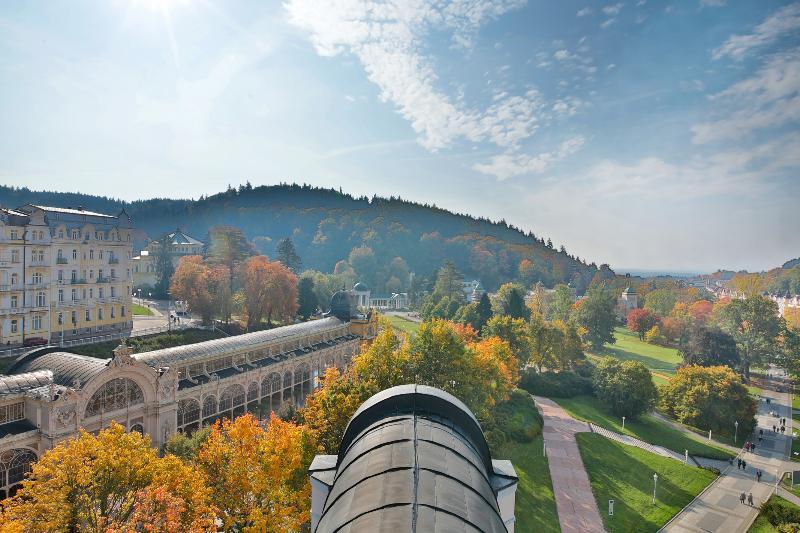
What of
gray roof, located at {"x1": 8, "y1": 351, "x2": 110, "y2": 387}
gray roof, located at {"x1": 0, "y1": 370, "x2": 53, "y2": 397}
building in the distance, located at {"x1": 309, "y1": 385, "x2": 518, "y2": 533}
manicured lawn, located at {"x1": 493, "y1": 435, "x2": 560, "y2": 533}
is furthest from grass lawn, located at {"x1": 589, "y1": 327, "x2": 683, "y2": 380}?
gray roof, located at {"x1": 0, "y1": 370, "x2": 53, "y2": 397}

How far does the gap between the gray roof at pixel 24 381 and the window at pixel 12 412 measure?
2.31 ft

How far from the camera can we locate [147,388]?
2944 cm

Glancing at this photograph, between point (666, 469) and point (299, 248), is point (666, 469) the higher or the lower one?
the lower one

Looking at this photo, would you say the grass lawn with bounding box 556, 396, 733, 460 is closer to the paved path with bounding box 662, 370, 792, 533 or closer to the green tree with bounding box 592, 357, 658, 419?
the green tree with bounding box 592, 357, 658, 419

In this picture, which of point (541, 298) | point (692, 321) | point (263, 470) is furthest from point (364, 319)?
point (692, 321)

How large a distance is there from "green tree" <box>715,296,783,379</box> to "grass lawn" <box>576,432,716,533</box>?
4392 cm

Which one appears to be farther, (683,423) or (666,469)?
(683,423)

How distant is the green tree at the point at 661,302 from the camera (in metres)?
111

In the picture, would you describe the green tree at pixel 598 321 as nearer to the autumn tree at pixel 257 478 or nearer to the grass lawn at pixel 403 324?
the grass lawn at pixel 403 324

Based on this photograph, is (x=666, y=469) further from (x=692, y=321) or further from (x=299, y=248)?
(x=299, y=248)

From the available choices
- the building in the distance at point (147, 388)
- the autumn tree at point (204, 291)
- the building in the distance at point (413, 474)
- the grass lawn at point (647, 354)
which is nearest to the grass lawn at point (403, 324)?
the autumn tree at point (204, 291)

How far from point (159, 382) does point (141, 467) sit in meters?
14.1

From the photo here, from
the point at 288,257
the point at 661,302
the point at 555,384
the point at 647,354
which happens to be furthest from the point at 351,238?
the point at 555,384

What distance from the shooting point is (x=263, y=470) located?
62.9 feet
